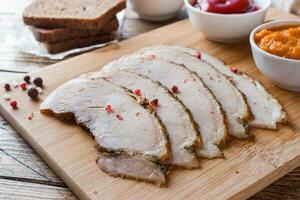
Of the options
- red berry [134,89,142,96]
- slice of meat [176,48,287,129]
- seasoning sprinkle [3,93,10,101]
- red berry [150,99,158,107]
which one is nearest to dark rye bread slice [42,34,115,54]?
seasoning sprinkle [3,93,10,101]

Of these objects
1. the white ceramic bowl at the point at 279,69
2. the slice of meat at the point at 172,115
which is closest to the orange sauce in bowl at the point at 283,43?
the white ceramic bowl at the point at 279,69

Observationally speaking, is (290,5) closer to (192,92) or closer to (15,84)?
(192,92)

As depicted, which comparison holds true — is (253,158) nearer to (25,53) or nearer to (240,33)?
(240,33)

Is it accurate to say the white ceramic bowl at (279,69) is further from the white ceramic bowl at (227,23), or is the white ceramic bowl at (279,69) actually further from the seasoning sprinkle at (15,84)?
the seasoning sprinkle at (15,84)

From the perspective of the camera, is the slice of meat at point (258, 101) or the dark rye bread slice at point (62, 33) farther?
the dark rye bread slice at point (62, 33)

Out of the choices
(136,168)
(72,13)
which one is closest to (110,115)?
(136,168)

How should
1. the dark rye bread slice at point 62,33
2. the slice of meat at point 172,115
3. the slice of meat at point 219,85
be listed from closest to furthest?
1. the slice of meat at point 172,115
2. the slice of meat at point 219,85
3. the dark rye bread slice at point 62,33
